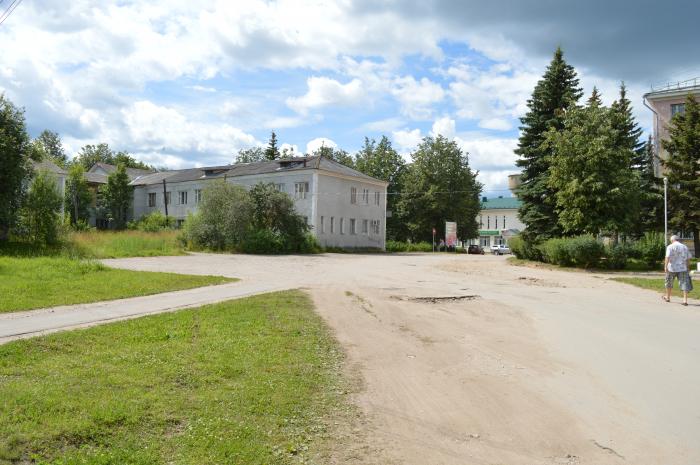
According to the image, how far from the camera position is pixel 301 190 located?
52750 millimetres

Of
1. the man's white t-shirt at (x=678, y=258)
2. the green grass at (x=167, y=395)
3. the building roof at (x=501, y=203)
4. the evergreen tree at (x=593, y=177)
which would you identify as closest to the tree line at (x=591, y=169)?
the evergreen tree at (x=593, y=177)

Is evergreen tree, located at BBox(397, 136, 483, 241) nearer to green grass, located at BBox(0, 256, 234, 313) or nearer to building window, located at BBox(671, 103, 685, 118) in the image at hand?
building window, located at BBox(671, 103, 685, 118)

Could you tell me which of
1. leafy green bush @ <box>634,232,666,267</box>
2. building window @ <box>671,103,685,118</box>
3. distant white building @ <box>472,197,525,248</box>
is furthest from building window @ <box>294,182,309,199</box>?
distant white building @ <box>472,197,525,248</box>

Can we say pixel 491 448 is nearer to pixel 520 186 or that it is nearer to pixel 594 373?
pixel 594 373

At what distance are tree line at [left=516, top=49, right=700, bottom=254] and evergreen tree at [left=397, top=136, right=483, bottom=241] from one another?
1128 inches

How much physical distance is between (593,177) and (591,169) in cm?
71

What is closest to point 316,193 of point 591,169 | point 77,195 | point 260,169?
point 260,169

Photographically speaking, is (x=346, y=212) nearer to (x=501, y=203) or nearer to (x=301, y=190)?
(x=301, y=190)

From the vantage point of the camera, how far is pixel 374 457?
177 inches

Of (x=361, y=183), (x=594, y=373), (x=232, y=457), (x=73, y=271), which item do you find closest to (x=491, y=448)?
(x=232, y=457)

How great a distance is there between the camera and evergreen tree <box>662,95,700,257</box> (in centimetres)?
3641

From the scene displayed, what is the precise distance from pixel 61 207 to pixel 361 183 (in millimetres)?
34003

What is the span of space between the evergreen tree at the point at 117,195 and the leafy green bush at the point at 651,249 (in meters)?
56.7

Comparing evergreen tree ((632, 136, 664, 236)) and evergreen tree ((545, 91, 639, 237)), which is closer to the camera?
evergreen tree ((545, 91, 639, 237))
